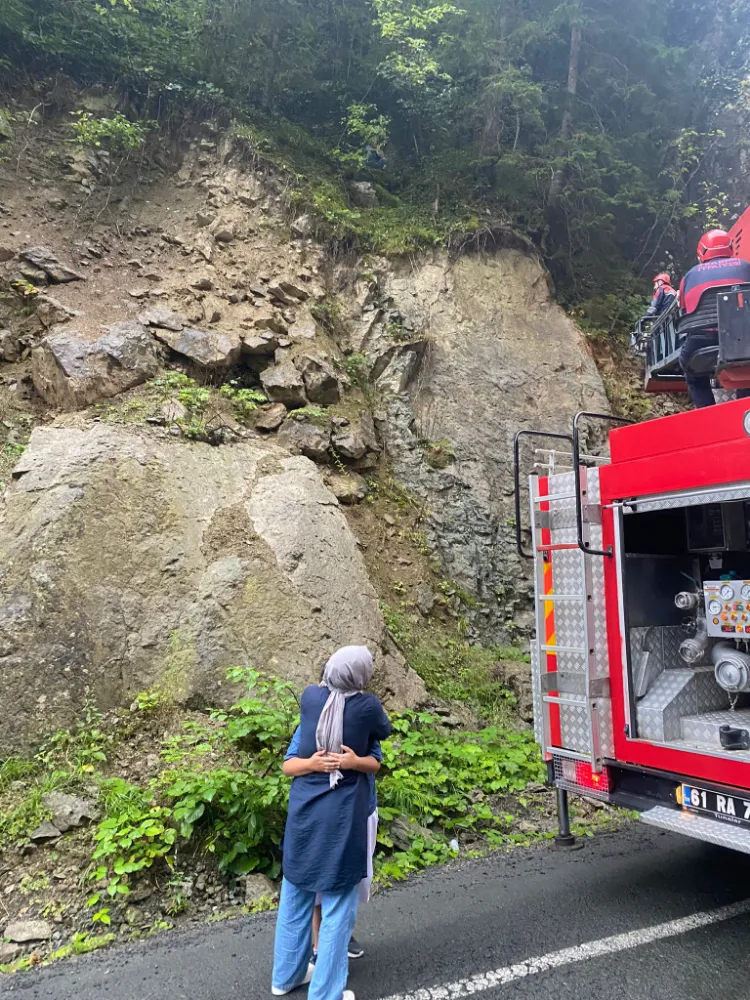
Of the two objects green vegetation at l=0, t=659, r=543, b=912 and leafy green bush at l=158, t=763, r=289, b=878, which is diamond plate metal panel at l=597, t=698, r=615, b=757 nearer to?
green vegetation at l=0, t=659, r=543, b=912

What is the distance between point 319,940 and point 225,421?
6313 millimetres

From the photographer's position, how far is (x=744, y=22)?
16328 mm

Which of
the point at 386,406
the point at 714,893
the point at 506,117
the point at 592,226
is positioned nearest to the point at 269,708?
the point at 714,893

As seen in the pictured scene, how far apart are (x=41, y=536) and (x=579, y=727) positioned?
5.13m

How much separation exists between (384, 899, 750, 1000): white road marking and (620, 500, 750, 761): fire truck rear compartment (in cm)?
96

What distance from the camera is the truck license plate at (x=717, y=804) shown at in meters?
3.42

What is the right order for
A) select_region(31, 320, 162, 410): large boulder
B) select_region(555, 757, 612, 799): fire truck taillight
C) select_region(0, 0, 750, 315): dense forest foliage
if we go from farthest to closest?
select_region(0, 0, 750, 315): dense forest foliage, select_region(31, 320, 162, 410): large boulder, select_region(555, 757, 612, 799): fire truck taillight

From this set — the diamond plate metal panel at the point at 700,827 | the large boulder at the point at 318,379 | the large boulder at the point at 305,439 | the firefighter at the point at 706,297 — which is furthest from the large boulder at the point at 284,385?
the diamond plate metal panel at the point at 700,827

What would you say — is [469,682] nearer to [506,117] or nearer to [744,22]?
[506,117]

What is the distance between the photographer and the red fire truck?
145 inches

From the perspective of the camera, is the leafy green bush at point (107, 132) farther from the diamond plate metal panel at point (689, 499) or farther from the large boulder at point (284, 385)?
the diamond plate metal panel at point (689, 499)

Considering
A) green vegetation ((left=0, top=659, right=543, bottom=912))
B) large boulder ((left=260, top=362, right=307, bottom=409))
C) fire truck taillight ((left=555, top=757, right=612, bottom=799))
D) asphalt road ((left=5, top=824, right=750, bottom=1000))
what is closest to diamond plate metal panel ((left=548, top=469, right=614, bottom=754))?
fire truck taillight ((left=555, top=757, right=612, bottom=799))

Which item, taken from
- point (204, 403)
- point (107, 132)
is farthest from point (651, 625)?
point (107, 132)

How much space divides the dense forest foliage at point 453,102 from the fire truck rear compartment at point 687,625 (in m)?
8.15
